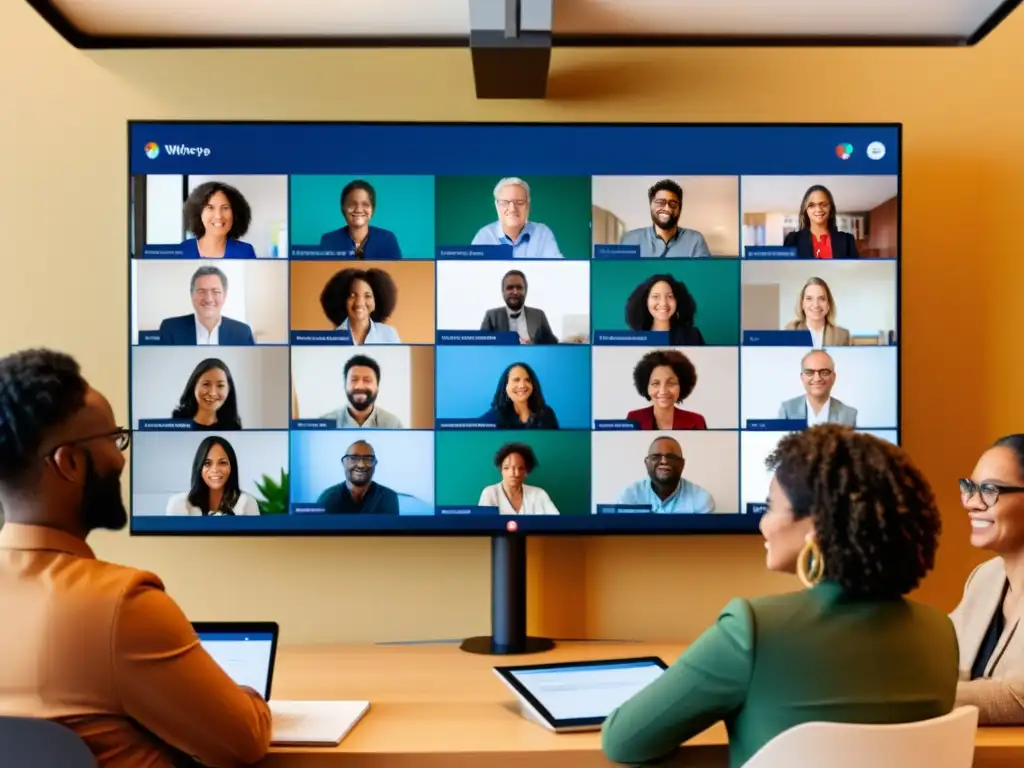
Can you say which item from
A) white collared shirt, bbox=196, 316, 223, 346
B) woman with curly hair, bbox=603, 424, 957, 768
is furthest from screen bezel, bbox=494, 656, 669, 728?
white collared shirt, bbox=196, 316, 223, 346

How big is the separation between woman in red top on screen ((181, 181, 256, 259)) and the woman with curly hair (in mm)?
1619

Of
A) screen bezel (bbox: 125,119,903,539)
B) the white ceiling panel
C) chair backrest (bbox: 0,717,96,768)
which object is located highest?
the white ceiling panel

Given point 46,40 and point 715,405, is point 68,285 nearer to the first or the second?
point 46,40

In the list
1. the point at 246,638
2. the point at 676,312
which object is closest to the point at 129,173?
the point at 246,638

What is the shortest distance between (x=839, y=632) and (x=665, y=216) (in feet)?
4.52

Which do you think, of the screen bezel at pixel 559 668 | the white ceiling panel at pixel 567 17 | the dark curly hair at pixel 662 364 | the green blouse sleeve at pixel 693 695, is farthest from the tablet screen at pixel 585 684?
the white ceiling panel at pixel 567 17

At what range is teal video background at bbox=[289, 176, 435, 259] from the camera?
269 cm

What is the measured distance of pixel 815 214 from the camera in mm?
2711

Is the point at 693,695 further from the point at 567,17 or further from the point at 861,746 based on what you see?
the point at 567,17

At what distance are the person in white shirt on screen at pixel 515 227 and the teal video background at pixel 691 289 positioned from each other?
6.1 inches

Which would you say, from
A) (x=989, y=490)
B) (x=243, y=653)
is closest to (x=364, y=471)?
(x=243, y=653)

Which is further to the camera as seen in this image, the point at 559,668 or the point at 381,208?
the point at 381,208

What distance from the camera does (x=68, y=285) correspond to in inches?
114

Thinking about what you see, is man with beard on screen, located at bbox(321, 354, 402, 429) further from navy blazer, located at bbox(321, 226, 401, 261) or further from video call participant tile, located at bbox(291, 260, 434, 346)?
navy blazer, located at bbox(321, 226, 401, 261)
